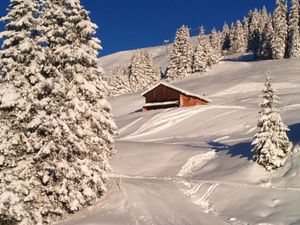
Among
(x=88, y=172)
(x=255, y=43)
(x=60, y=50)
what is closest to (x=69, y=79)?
(x=60, y=50)

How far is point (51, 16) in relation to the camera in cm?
2203

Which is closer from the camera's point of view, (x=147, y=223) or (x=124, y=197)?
(x=147, y=223)

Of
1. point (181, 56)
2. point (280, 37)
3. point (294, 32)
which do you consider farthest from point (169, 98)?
point (280, 37)

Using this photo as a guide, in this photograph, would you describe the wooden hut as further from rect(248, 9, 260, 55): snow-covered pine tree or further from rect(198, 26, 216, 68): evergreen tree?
rect(248, 9, 260, 55): snow-covered pine tree

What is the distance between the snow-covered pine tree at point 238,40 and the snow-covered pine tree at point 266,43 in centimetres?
2974

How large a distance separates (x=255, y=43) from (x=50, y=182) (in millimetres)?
116836

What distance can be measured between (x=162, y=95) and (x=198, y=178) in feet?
141

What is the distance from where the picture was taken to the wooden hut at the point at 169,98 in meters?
64.9

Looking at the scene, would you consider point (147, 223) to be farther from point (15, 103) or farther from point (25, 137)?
point (15, 103)

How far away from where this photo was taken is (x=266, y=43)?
116 m

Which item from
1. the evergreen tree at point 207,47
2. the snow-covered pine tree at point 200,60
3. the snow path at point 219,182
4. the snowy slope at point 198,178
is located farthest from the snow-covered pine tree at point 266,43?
the snow path at point 219,182

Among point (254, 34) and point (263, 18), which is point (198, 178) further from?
point (263, 18)

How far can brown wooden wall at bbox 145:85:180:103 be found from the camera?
2633 inches

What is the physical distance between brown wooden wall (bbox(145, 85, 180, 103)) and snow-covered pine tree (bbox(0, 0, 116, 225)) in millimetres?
43839
